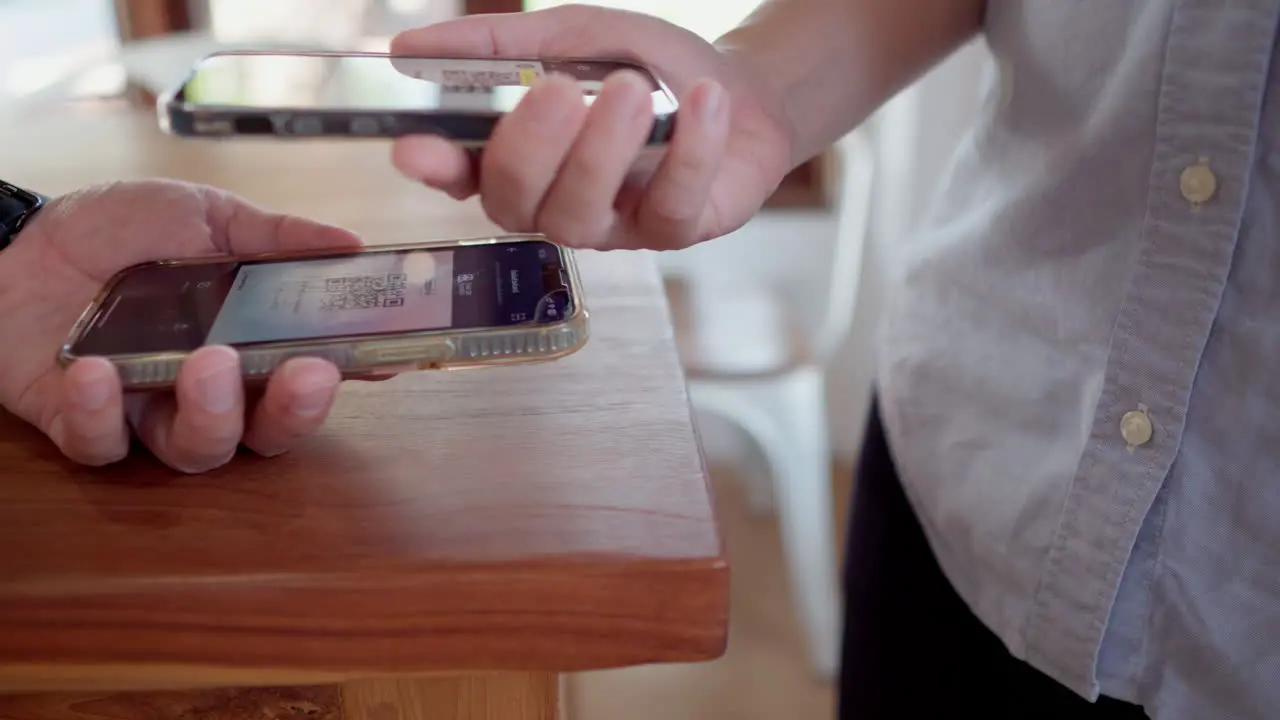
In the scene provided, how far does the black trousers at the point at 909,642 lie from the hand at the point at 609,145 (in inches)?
7.0

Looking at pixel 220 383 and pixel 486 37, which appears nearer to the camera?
pixel 220 383

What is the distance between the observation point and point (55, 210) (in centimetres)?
38

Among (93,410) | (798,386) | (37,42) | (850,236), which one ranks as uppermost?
(93,410)

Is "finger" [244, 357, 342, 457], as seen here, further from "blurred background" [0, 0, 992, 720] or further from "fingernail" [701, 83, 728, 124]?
"blurred background" [0, 0, 992, 720]

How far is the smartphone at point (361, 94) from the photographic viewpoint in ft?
1.06

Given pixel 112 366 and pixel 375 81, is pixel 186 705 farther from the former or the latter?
pixel 375 81

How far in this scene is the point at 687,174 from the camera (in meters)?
0.33

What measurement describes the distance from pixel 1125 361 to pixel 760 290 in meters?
0.92

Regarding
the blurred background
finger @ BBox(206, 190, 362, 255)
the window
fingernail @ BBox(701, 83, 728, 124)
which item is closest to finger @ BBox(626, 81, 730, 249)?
fingernail @ BBox(701, 83, 728, 124)

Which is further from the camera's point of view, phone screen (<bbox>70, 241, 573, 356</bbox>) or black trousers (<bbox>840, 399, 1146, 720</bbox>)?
black trousers (<bbox>840, 399, 1146, 720</bbox>)

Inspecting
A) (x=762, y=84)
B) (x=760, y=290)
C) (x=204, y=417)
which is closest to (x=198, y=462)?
(x=204, y=417)

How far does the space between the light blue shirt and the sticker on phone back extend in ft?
0.63

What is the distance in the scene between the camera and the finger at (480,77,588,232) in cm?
31

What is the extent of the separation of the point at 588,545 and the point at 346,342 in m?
0.10
